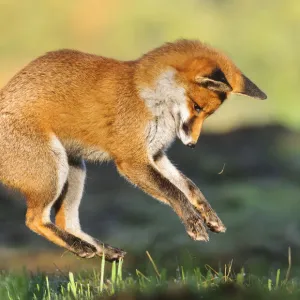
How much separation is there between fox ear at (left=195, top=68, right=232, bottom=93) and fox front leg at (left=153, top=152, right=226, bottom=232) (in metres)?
0.88

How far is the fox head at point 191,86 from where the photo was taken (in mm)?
8781

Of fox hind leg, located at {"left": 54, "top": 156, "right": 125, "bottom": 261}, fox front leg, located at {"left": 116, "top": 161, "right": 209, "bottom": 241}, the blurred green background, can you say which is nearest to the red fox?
fox front leg, located at {"left": 116, "top": 161, "right": 209, "bottom": 241}

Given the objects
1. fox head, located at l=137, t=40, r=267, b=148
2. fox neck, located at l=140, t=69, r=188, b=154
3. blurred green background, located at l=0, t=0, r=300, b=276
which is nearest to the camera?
fox head, located at l=137, t=40, r=267, b=148

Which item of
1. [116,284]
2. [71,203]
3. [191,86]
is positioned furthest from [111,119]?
[116,284]

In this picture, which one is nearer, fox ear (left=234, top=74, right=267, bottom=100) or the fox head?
fox ear (left=234, top=74, right=267, bottom=100)

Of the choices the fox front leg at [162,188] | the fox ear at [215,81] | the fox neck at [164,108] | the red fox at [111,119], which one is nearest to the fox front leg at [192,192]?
the red fox at [111,119]

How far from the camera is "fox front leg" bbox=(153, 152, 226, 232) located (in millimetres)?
8828

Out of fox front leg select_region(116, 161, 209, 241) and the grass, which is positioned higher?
fox front leg select_region(116, 161, 209, 241)

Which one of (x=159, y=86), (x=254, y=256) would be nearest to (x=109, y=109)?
(x=159, y=86)

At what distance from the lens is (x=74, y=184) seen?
31.3 ft

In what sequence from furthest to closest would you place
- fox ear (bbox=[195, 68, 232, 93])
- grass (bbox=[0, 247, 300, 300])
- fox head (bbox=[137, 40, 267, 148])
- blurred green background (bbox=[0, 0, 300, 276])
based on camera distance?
blurred green background (bbox=[0, 0, 300, 276]) → fox head (bbox=[137, 40, 267, 148]) → fox ear (bbox=[195, 68, 232, 93]) → grass (bbox=[0, 247, 300, 300])

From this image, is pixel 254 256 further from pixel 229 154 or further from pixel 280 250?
pixel 229 154

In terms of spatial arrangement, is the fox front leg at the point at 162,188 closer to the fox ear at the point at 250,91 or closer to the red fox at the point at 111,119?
the red fox at the point at 111,119

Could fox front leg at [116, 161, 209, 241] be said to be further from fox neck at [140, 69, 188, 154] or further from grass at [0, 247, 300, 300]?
grass at [0, 247, 300, 300]
